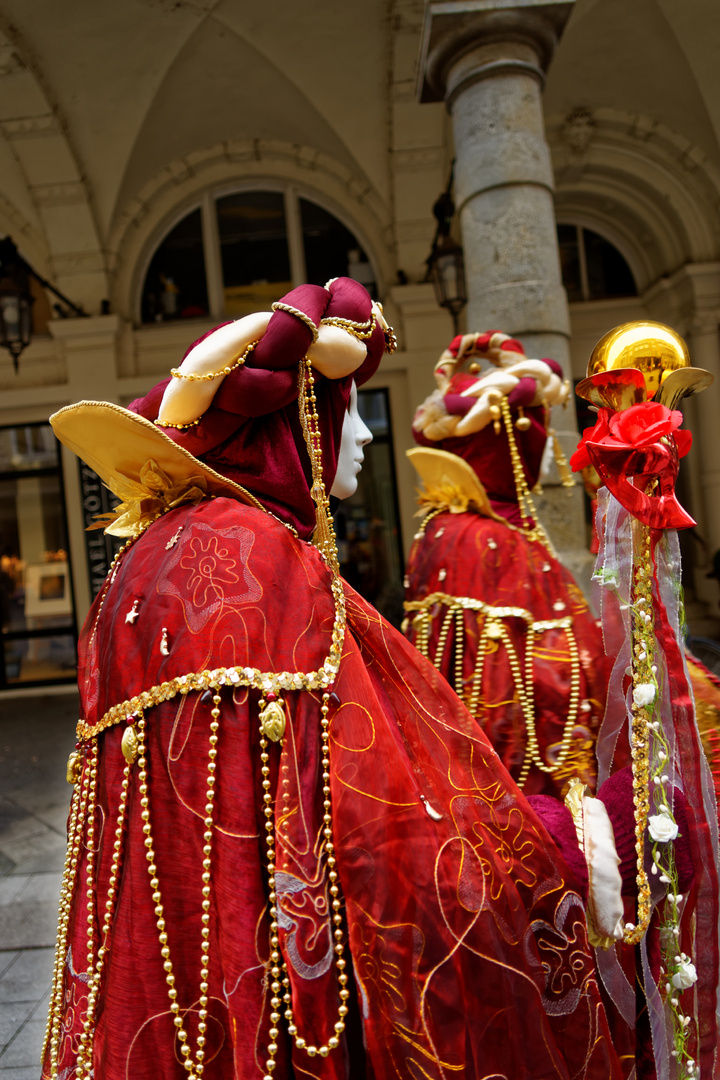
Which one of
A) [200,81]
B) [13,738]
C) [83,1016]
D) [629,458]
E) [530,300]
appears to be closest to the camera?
[83,1016]

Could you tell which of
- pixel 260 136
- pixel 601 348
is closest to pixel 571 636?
pixel 601 348

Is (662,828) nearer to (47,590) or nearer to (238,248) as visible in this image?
(47,590)

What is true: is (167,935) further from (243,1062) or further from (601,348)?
(601,348)

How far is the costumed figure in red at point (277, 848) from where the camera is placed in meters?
0.94

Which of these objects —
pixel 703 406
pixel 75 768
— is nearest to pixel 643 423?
pixel 75 768

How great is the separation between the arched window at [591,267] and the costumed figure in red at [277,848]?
858 cm

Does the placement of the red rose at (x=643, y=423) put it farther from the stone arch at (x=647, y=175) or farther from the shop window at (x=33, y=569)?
the shop window at (x=33, y=569)

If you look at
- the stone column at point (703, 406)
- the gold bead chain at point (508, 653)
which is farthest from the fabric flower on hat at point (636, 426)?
the stone column at point (703, 406)

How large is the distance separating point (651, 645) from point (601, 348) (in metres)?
0.48

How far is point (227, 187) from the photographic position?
27.8 feet

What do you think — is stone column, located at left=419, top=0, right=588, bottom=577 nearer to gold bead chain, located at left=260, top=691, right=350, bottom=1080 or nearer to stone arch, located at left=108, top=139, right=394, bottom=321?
gold bead chain, located at left=260, top=691, right=350, bottom=1080

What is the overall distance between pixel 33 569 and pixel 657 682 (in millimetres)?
8520

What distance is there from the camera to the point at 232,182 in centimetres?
844

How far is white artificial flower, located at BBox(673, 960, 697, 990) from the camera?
1.07 metres
